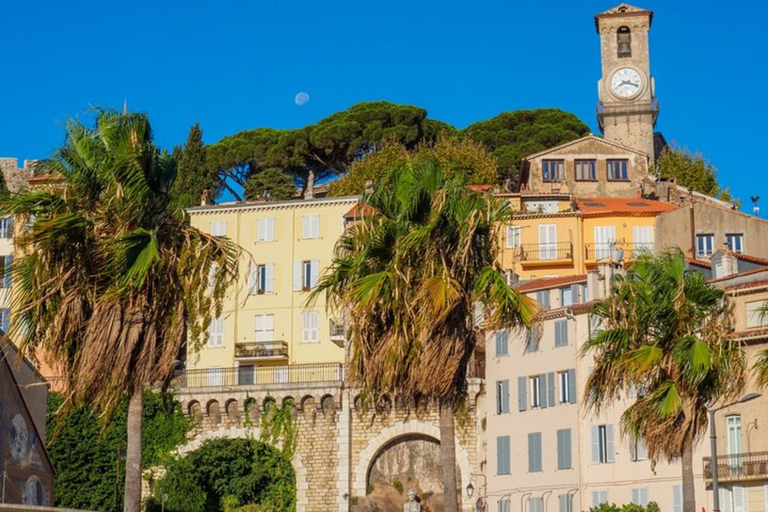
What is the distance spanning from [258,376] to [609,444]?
69.5 feet

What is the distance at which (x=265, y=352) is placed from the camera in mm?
75438

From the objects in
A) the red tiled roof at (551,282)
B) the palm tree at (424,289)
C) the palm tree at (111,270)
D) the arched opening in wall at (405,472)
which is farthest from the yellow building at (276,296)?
the palm tree at (111,270)

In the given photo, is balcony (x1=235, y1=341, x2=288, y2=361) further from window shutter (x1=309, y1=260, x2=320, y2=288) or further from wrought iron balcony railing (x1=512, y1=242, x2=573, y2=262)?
wrought iron balcony railing (x1=512, y1=242, x2=573, y2=262)

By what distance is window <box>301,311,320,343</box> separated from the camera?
75.3m

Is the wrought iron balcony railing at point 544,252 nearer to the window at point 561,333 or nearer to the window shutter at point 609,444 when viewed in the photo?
the window at point 561,333

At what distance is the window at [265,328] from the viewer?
76.2m

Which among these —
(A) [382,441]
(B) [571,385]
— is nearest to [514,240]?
(A) [382,441]

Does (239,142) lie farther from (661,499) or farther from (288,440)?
(661,499)

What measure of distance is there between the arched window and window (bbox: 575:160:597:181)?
21.2 meters

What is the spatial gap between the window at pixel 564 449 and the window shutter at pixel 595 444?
1178 mm

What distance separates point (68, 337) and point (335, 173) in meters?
77.2

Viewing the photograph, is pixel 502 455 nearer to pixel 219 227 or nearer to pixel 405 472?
pixel 405 472

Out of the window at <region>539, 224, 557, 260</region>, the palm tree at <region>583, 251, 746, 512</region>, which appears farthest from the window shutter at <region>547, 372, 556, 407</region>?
the palm tree at <region>583, 251, 746, 512</region>

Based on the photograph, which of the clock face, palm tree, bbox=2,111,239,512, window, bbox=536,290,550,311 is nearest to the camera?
palm tree, bbox=2,111,239,512
